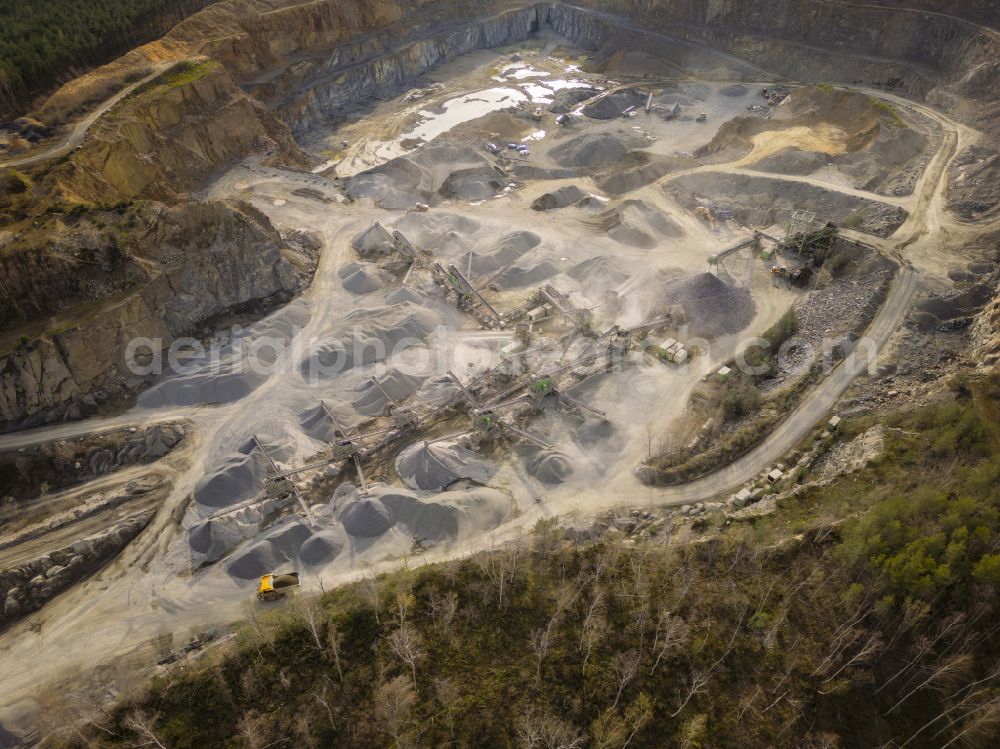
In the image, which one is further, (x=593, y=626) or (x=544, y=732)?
(x=593, y=626)

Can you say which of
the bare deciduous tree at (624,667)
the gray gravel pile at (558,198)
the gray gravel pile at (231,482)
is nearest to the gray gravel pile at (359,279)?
the gray gravel pile at (231,482)

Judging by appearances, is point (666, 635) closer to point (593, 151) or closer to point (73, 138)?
point (593, 151)

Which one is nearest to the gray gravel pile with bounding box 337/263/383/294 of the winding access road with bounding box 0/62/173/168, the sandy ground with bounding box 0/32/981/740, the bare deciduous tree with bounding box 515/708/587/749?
the sandy ground with bounding box 0/32/981/740

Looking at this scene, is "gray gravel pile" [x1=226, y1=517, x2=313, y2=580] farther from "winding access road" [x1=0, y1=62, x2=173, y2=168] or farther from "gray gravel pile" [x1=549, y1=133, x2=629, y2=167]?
"gray gravel pile" [x1=549, y1=133, x2=629, y2=167]

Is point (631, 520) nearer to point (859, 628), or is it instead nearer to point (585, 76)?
point (859, 628)

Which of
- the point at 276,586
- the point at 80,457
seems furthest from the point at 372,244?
the point at 276,586

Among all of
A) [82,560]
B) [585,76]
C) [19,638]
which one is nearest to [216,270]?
[82,560]
